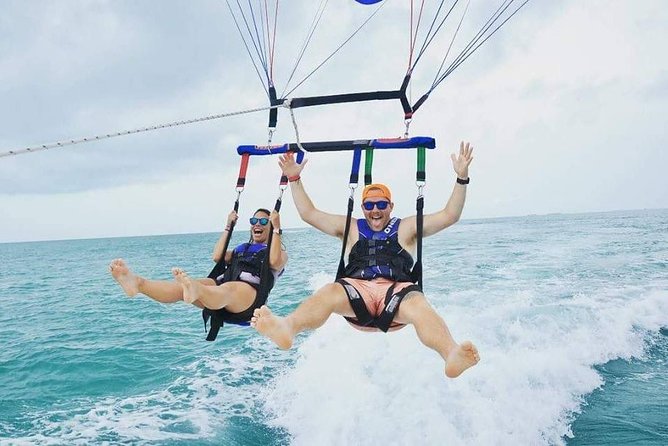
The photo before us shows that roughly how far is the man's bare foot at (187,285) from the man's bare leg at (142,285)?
17 centimetres

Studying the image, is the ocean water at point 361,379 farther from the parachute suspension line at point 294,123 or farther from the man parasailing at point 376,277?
the parachute suspension line at point 294,123

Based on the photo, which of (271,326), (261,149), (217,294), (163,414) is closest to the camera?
(271,326)

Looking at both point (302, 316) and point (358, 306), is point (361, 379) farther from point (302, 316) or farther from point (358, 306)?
point (302, 316)

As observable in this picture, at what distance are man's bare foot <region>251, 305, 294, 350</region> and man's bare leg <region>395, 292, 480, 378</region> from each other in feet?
3.08

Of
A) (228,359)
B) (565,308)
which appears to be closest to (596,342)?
(565,308)

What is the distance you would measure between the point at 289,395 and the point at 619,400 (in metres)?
5.36

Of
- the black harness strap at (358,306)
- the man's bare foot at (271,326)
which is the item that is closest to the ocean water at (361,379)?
the black harness strap at (358,306)

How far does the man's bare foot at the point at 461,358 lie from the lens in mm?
2891

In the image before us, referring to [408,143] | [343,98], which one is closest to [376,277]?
[408,143]

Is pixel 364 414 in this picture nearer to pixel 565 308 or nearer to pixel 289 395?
pixel 289 395

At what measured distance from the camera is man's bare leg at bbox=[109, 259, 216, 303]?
3716mm

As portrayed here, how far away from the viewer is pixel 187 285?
12.0ft

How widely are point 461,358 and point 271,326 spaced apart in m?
1.24

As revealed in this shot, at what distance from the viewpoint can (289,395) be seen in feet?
26.3
